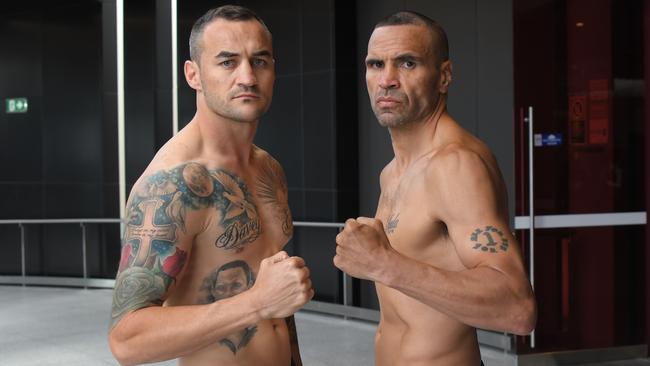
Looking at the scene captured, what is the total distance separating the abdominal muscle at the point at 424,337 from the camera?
2.13m

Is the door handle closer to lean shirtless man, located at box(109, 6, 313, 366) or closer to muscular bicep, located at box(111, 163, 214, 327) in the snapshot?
lean shirtless man, located at box(109, 6, 313, 366)

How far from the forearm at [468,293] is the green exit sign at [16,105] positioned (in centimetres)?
897

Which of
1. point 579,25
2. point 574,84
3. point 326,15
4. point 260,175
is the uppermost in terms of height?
point 326,15

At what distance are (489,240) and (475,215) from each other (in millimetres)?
77

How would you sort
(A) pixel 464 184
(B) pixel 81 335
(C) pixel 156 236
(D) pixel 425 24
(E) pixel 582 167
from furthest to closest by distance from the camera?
(B) pixel 81 335 → (E) pixel 582 167 → (D) pixel 425 24 → (A) pixel 464 184 → (C) pixel 156 236

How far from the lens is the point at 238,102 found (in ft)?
6.54

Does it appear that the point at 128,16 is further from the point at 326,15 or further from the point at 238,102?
the point at 238,102

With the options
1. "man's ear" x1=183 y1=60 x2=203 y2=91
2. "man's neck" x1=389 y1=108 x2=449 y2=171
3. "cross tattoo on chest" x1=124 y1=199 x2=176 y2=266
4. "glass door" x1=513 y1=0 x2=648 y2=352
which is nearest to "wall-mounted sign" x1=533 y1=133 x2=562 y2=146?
"glass door" x1=513 y1=0 x2=648 y2=352

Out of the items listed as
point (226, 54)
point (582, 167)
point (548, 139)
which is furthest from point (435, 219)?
point (582, 167)

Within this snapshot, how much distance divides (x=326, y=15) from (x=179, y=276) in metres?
5.67

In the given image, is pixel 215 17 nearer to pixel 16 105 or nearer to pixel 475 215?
pixel 475 215

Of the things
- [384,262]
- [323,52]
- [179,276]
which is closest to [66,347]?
[323,52]

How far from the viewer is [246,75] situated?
1961mm

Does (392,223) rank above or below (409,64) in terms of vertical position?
below
